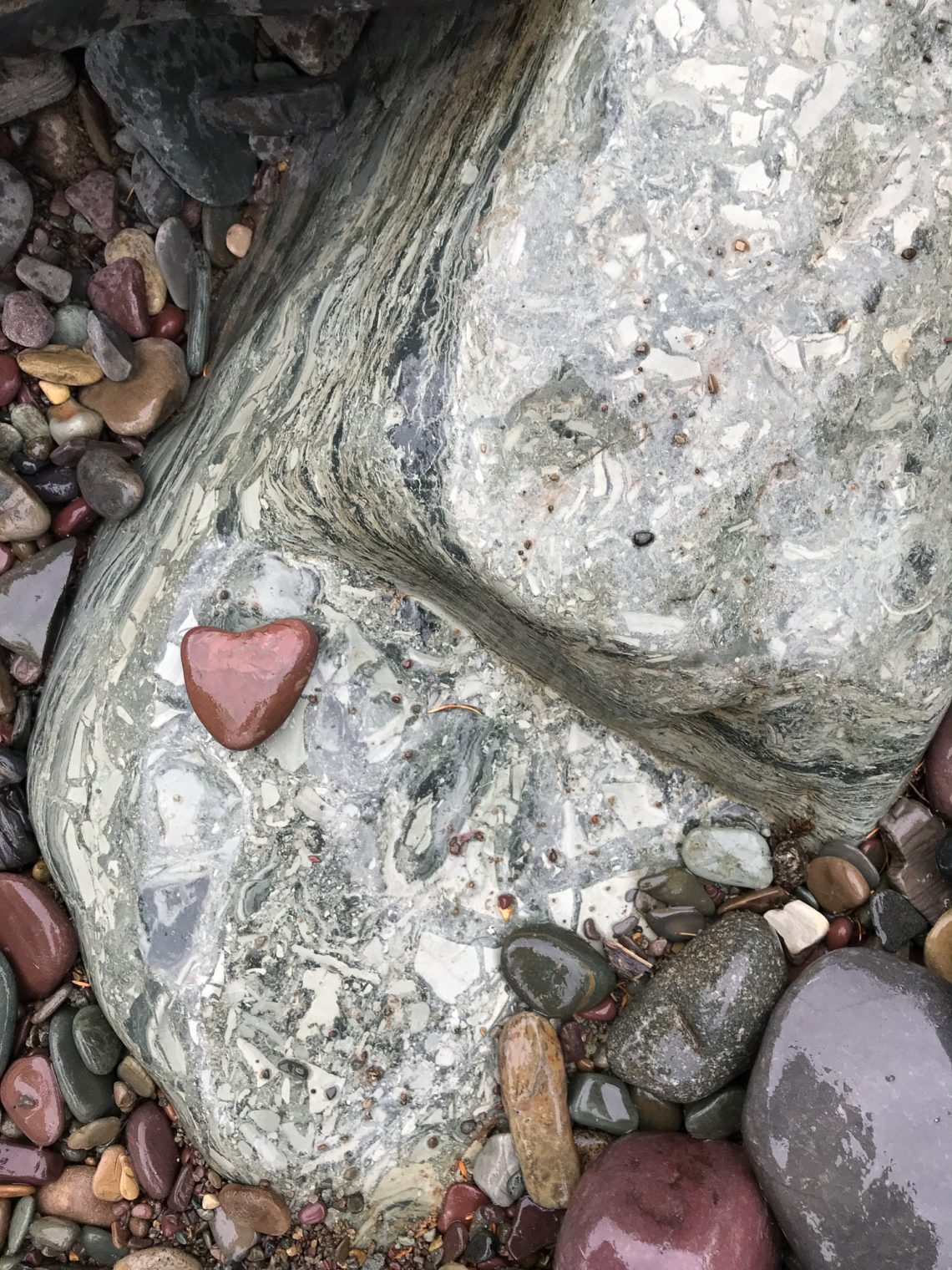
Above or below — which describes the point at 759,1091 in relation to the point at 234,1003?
above

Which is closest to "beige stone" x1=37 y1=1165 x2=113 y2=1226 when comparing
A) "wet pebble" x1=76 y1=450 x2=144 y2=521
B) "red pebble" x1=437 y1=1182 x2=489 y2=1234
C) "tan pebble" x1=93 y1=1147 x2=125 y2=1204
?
"tan pebble" x1=93 y1=1147 x2=125 y2=1204

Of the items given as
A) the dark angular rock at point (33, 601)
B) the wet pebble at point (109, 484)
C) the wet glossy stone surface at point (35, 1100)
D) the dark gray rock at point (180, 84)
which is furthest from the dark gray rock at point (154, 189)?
the wet glossy stone surface at point (35, 1100)

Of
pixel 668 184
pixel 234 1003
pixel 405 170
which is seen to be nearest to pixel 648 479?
pixel 668 184

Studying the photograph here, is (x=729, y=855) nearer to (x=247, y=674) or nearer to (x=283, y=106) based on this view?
(x=247, y=674)

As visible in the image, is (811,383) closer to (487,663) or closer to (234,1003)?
(487,663)

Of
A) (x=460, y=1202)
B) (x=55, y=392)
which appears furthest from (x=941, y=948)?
(x=55, y=392)

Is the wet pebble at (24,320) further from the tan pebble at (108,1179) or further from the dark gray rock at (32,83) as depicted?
the tan pebble at (108,1179)
